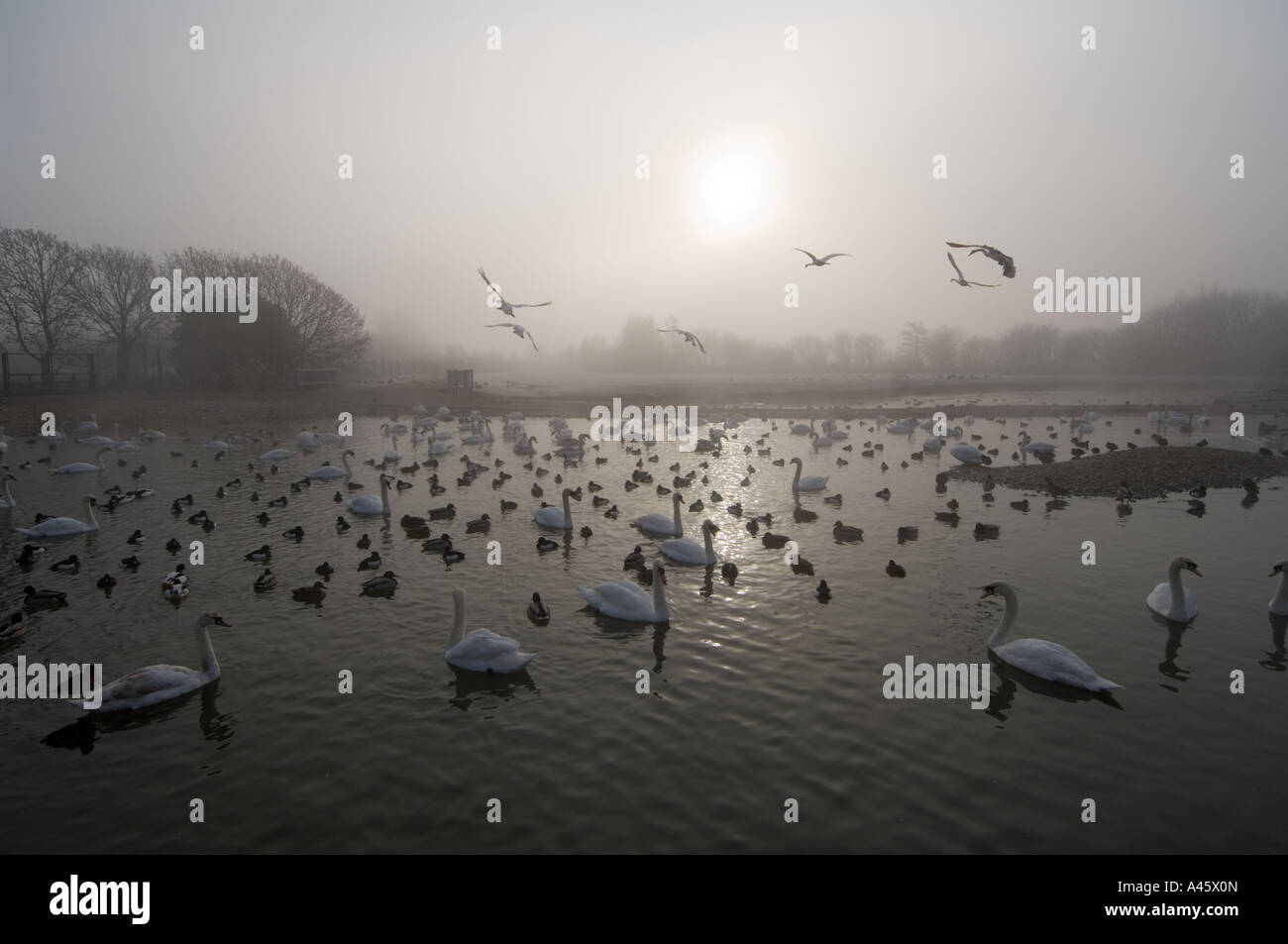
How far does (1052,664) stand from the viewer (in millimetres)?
9633

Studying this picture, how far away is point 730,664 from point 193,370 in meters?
70.3

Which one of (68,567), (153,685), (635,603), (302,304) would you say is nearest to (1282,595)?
(635,603)

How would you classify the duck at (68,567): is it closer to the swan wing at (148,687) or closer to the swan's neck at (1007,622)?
the swan wing at (148,687)

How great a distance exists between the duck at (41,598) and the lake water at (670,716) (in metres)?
0.40

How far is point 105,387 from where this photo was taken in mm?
60500

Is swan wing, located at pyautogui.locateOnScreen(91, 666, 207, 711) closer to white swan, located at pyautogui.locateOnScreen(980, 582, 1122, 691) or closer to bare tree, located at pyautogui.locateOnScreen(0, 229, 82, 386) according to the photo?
white swan, located at pyautogui.locateOnScreen(980, 582, 1122, 691)

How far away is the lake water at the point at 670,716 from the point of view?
683 cm

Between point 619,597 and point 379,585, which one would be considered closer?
point 619,597

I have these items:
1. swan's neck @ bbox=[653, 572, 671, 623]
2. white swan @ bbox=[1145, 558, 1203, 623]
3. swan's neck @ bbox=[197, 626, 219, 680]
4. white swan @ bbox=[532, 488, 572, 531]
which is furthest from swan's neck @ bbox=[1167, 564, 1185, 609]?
swan's neck @ bbox=[197, 626, 219, 680]

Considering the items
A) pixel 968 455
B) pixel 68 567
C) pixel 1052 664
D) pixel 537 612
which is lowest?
pixel 1052 664

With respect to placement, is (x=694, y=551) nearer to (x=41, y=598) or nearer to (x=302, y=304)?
(x=41, y=598)

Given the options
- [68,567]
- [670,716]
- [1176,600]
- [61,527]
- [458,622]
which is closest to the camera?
[670,716]

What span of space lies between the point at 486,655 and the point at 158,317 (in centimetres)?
7916

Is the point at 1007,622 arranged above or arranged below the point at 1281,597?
below
